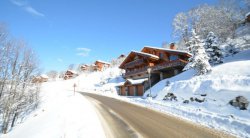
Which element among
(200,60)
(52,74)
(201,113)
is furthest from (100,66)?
(201,113)

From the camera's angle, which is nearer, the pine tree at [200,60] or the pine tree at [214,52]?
the pine tree at [200,60]

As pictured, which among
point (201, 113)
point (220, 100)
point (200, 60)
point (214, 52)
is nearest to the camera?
point (201, 113)

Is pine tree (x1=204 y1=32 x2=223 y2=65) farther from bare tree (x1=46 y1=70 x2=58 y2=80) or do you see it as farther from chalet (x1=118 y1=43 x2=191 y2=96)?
bare tree (x1=46 y1=70 x2=58 y2=80)

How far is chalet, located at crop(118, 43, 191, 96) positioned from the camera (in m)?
32.0

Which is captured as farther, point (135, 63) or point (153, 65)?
point (135, 63)

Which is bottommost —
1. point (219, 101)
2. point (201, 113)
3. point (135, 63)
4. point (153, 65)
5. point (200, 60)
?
point (201, 113)

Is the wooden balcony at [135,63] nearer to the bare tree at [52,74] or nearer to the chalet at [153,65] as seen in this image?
the chalet at [153,65]

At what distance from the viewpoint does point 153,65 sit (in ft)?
130

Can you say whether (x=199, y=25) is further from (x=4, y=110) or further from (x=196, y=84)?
(x=4, y=110)

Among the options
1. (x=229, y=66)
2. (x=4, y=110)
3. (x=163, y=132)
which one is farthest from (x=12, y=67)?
(x=229, y=66)

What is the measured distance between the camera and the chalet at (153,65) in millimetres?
32031

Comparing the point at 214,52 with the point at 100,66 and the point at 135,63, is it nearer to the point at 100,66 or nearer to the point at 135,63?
the point at 135,63

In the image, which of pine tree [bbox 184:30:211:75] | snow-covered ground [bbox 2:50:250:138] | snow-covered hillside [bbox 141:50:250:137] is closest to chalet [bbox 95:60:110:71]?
snow-covered ground [bbox 2:50:250:138]

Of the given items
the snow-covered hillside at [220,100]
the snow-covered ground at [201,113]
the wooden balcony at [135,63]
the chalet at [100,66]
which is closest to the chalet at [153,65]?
the wooden balcony at [135,63]
